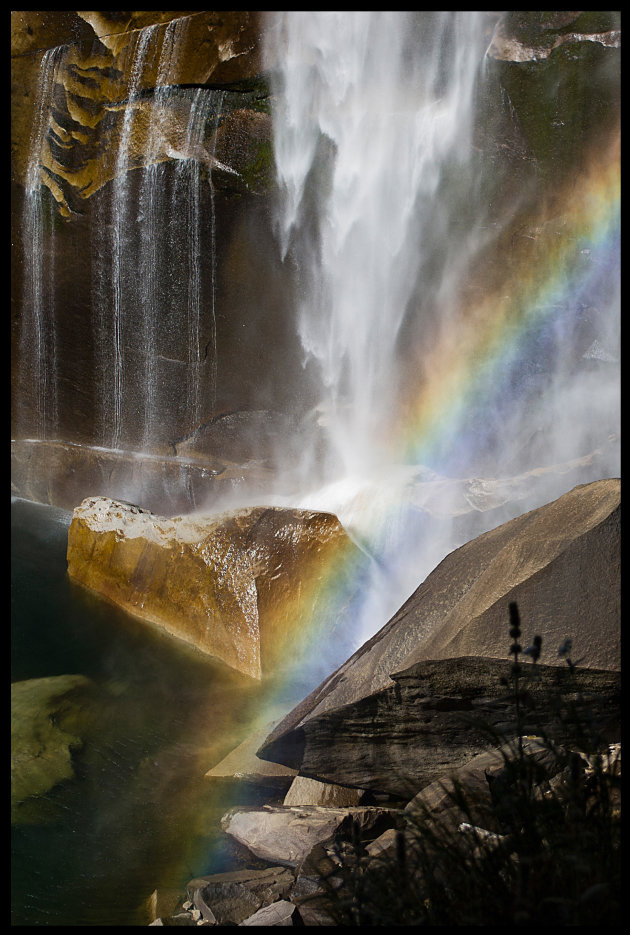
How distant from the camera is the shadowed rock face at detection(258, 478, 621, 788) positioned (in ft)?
10.3

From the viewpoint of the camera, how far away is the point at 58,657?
5.96m

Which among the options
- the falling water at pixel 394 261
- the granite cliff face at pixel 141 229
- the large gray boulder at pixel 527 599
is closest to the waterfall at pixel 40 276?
the granite cliff face at pixel 141 229

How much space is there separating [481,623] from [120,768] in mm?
→ 2477

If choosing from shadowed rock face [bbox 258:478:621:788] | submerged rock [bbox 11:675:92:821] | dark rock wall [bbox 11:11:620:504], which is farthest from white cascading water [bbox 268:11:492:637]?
shadowed rock face [bbox 258:478:621:788]

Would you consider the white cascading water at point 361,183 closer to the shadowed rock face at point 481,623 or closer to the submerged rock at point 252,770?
the submerged rock at point 252,770

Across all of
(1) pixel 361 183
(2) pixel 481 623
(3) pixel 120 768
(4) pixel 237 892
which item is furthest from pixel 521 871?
(1) pixel 361 183

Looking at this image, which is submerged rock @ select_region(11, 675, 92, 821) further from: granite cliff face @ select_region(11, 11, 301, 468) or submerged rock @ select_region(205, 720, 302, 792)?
granite cliff face @ select_region(11, 11, 301, 468)

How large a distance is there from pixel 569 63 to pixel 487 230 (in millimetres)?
1924

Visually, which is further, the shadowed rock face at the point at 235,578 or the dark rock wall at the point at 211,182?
the dark rock wall at the point at 211,182

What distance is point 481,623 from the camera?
3273 mm

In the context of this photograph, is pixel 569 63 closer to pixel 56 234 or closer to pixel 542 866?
pixel 56 234

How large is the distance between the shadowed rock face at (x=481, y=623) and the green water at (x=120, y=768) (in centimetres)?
62

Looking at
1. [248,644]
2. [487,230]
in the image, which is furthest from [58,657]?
[487,230]

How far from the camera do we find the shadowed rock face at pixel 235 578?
5797 millimetres
